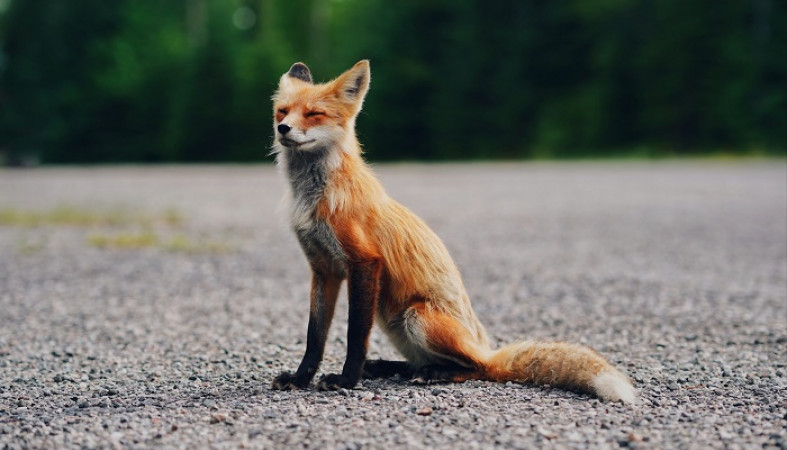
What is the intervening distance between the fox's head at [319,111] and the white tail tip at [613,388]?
1.84 meters

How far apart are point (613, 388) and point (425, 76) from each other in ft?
139

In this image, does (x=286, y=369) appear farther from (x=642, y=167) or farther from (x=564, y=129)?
(x=564, y=129)

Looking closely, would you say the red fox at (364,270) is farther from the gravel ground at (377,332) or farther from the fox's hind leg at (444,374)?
the gravel ground at (377,332)

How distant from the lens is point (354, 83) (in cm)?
437

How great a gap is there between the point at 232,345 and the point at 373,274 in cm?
191

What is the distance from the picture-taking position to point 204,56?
42969 millimetres

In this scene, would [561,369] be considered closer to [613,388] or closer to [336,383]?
[613,388]

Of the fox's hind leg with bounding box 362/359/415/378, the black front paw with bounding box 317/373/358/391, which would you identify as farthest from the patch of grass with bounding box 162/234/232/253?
the black front paw with bounding box 317/373/358/391

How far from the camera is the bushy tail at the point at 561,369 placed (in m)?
4.00

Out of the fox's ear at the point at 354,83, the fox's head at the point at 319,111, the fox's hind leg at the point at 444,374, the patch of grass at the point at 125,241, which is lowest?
the patch of grass at the point at 125,241

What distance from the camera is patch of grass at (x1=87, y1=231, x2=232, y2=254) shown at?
414 inches

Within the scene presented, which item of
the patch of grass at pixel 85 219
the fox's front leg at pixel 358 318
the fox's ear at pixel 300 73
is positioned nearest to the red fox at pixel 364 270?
the fox's front leg at pixel 358 318

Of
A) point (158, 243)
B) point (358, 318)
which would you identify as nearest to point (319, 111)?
point (358, 318)

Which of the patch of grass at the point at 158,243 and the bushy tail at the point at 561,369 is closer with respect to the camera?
the bushy tail at the point at 561,369
